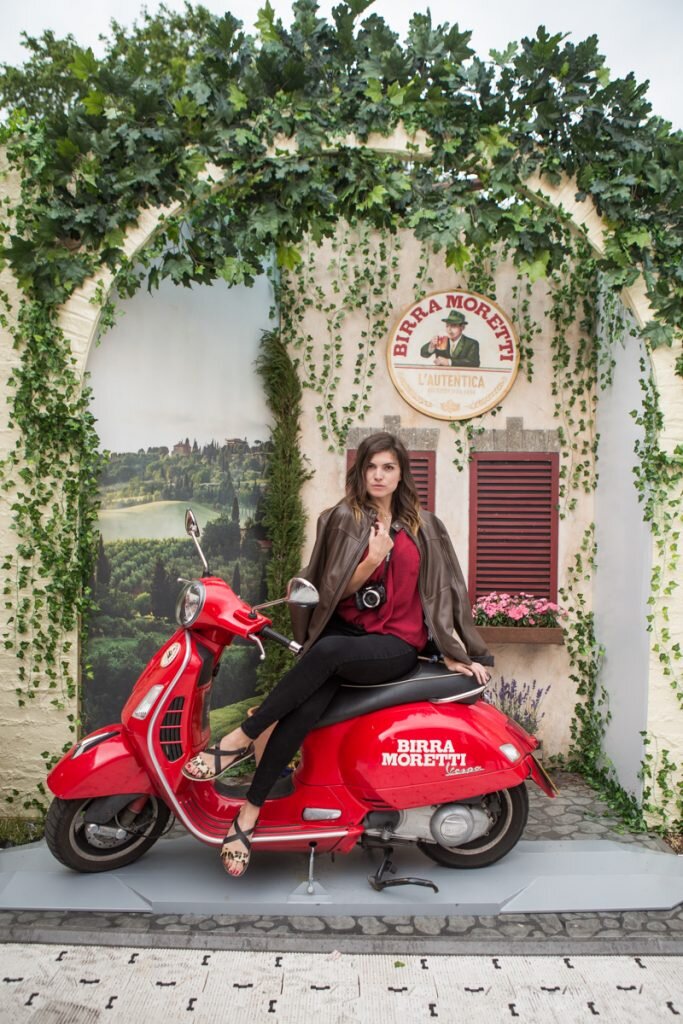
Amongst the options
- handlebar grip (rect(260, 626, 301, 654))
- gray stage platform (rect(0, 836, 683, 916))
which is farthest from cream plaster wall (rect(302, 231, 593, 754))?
handlebar grip (rect(260, 626, 301, 654))

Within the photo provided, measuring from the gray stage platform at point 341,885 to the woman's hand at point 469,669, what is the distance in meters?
0.92

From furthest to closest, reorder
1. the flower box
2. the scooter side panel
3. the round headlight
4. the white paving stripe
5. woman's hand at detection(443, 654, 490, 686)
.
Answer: the flower box, woman's hand at detection(443, 654, 490, 686), the scooter side panel, the round headlight, the white paving stripe

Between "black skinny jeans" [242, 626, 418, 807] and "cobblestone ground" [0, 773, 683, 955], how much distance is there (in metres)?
0.52

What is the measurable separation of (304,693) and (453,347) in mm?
3062

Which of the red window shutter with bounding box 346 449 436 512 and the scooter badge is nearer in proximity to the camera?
the scooter badge

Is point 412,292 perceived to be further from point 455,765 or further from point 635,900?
point 635,900

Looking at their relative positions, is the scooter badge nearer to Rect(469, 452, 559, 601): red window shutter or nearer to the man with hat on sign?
Rect(469, 452, 559, 601): red window shutter

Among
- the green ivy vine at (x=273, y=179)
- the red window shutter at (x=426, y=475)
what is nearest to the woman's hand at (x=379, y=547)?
the green ivy vine at (x=273, y=179)

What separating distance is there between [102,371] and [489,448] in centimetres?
261

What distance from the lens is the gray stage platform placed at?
11.8 ft

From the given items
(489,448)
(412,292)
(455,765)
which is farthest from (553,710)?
(412,292)

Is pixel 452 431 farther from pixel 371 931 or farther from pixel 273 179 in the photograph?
pixel 371 931

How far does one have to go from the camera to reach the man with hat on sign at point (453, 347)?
19.1 feet

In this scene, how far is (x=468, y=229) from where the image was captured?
432 centimetres
